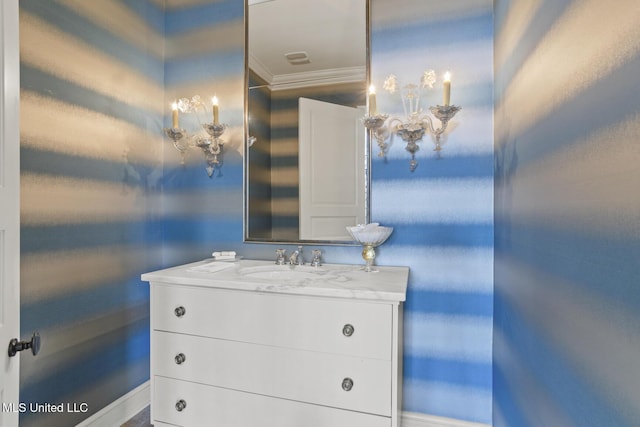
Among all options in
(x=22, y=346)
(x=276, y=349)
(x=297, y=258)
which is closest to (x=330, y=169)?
(x=297, y=258)

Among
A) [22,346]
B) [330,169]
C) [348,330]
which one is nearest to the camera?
[22,346]

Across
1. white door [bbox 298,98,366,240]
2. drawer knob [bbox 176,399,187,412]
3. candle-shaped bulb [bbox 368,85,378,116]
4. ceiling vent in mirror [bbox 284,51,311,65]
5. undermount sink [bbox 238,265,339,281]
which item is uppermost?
ceiling vent in mirror [bbox 284,51,311,65]

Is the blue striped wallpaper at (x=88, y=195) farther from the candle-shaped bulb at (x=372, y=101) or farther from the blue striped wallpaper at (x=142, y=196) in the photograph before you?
the candle-shaped bulb at (x=372, y=101)

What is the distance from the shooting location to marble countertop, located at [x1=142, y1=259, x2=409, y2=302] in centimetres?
137

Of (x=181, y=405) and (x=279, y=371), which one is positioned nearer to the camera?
(x=279, y=371)

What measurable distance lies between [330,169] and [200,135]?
3.22 ft

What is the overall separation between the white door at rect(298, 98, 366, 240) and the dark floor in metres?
1.50

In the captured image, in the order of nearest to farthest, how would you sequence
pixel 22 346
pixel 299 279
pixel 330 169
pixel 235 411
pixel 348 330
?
pixel 22 346, pixel 348 330, pixel 235 411, pixel 299 279, pixel 330 169

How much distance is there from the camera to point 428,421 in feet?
6.07

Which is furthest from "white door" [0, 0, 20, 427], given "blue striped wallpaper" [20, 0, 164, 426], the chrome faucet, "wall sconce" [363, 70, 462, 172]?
"wall sconce" [363, 70, 462, 172]

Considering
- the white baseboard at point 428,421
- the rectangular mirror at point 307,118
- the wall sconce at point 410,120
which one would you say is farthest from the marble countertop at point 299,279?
the white baseboard at point 428,421

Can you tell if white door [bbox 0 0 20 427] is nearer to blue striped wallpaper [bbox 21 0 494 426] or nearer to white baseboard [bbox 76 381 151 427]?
blue striped wallpaper [bbox 21 0 494 426]

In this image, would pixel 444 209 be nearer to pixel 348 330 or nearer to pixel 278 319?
pixel 348 330

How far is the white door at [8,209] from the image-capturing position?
3.32 feet
